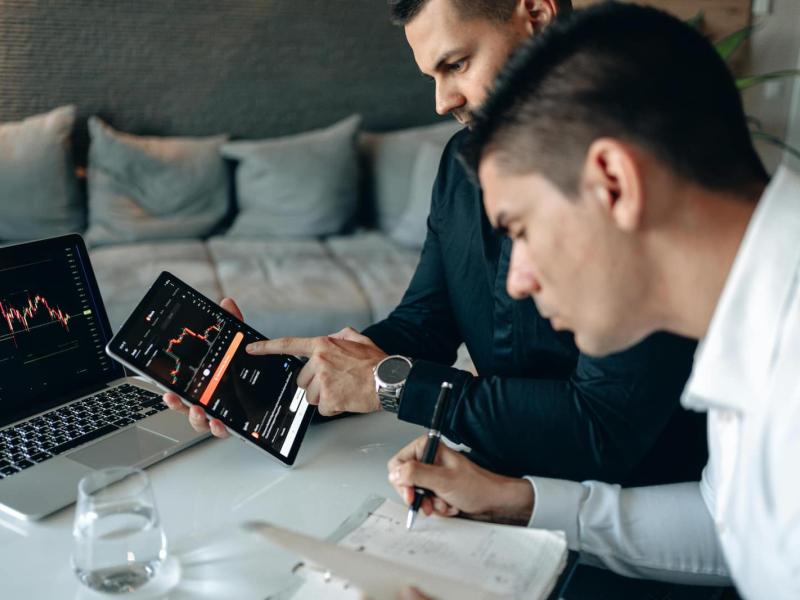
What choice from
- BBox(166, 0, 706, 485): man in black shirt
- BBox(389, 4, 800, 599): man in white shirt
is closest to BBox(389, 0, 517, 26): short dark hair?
BBox(166, 0, 706, 485): man in black shirt

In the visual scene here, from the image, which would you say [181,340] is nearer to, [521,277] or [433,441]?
[433,441]

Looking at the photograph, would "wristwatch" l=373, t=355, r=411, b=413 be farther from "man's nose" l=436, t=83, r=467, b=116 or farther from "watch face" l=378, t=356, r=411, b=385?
"man's nose" l=436, t=83, r=467, b=116

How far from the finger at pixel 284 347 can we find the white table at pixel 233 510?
11 cm

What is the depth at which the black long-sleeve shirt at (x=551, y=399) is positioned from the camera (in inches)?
39.5

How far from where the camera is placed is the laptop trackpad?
102 centimetres

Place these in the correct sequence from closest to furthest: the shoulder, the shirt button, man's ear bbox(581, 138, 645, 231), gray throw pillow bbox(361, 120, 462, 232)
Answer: man's ear bbox(581, 138, 645, 231), the shirt button, the shoulder, gray throw pillow bbox(361, 120, 462, 232)

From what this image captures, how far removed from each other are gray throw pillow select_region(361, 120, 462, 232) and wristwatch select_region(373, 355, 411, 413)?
2.10 metres

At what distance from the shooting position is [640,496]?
972mm

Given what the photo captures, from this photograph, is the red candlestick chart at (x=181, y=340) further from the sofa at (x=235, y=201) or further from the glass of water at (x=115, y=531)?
the sofa at (x=235, y=201)

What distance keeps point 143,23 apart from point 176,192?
0.68 metres

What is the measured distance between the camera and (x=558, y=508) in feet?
3.07

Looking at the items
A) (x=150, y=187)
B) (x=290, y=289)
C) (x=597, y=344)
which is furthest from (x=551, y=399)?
(x=150, y=187)

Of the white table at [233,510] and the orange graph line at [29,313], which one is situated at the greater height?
the orange graph line at [29,313]

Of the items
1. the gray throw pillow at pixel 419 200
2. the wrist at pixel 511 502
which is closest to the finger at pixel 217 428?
the wrist at pixel 511 502
